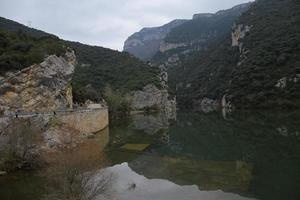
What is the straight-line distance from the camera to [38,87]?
3466 cm

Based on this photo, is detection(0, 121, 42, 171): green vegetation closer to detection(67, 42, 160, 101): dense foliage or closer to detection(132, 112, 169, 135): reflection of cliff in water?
detection(132, 112, 169, 135): reflection of cliff in water

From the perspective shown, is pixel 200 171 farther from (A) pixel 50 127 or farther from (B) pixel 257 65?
(B) pixel 257 65

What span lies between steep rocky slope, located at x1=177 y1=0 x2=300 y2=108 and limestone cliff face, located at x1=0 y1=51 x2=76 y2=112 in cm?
6540

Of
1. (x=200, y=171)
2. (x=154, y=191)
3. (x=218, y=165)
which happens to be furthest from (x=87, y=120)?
(x=154, y=191)

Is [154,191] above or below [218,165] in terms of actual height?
above

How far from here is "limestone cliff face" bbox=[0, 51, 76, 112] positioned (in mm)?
31547

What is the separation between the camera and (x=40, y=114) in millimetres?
28844

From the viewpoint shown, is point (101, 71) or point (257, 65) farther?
point (101, 71)

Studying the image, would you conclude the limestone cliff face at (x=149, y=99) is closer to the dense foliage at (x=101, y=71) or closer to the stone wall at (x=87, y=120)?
the dense foliage at (x=101, y=71)

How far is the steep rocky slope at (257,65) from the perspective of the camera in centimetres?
10231

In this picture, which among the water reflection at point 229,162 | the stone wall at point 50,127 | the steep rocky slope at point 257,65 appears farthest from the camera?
the steep rocky slope at point 257,65

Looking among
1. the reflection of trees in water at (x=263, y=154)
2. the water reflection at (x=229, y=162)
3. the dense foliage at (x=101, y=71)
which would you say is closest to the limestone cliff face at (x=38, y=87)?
the water reflection at (x=229, y=162)

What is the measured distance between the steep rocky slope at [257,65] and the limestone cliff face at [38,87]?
6540 cm

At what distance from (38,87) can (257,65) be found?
300 feet
